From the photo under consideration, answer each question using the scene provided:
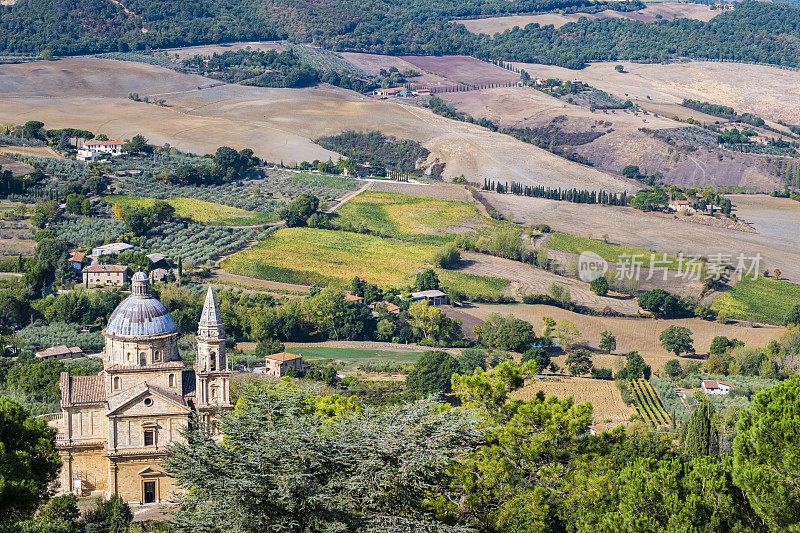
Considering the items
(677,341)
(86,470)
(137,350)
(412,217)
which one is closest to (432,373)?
(677,341)

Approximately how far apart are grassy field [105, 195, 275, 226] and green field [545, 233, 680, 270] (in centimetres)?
2844

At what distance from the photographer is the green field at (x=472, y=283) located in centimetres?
9950

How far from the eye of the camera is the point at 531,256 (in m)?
109

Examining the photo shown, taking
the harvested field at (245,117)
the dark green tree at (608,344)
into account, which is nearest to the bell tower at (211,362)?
the dark green tree at (608,344)

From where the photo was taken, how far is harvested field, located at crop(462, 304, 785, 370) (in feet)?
288

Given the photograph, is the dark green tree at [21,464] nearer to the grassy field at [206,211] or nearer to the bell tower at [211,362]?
the bell tower at [211,362]

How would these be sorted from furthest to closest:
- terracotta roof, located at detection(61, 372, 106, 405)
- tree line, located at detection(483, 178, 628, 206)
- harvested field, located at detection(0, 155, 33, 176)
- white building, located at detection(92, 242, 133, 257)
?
tree line, located at detection(483, 178, 628, 206), harvested field, located at detection(0, 155, 33, 176), white building, located at detection(92, 242, 133, 257), terracotta roof, located at detection(61, 372, 106, 405)

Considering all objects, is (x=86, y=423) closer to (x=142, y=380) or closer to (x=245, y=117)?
(x=142, y=380)

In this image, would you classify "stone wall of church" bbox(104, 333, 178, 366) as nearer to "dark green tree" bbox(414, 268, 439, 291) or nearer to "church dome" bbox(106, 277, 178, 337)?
"church dome" bbox(106, 277, 178, 337)

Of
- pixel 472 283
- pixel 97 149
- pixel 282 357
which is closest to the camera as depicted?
pixel 282 357

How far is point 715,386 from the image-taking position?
250 feet

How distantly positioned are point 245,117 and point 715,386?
107 metres

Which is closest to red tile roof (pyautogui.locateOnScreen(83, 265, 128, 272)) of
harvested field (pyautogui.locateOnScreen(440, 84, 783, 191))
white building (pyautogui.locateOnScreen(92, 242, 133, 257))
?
white building (pyautogui.locateOnScreen(92, 242, 133, 257))

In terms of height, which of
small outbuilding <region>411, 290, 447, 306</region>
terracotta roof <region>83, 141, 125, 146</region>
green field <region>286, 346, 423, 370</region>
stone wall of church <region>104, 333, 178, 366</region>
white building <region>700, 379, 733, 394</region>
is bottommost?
green field <region>286, 346, 423, 370</region>
